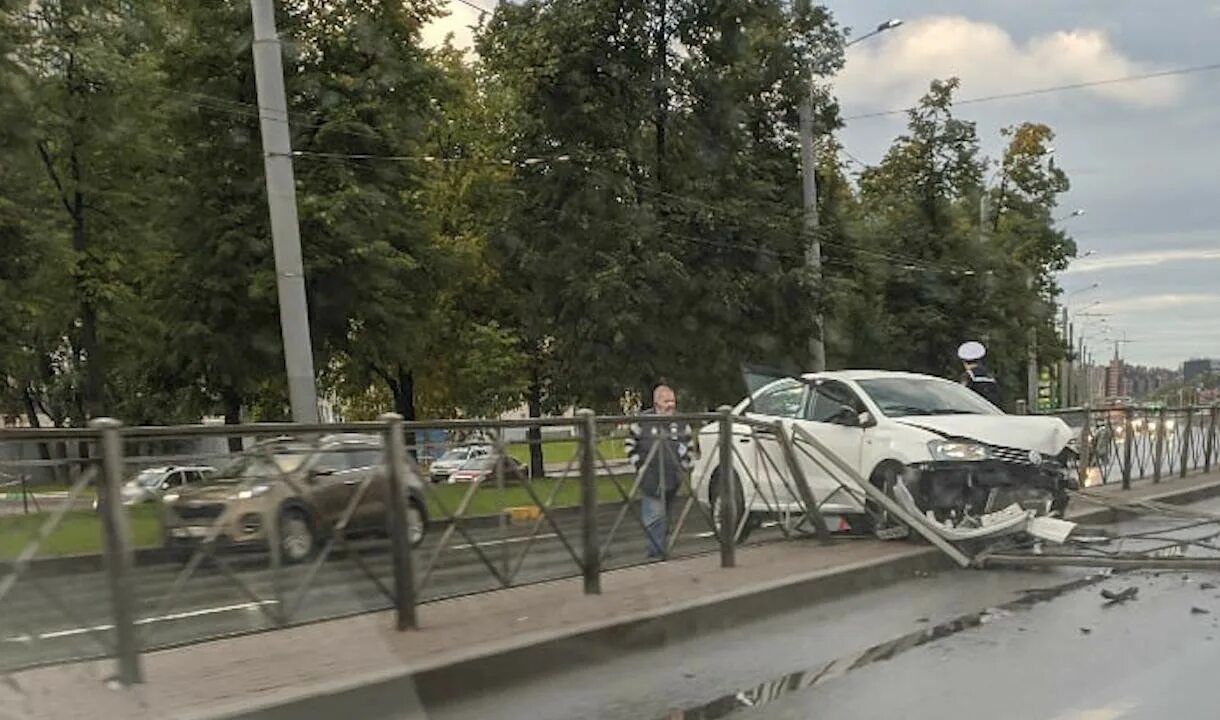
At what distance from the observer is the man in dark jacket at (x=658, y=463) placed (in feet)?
32.3

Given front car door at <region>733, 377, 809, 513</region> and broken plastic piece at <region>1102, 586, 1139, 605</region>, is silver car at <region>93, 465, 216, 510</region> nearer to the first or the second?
front car door at <region>733, 377, 809, 513</region>

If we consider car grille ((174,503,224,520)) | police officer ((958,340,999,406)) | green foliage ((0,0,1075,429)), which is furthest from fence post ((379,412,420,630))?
green foliage ((0,0,1075,429))

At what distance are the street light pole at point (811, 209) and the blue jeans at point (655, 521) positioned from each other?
1300 cm

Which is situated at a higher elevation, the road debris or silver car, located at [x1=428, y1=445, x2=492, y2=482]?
silver car, located at [x1=428, y1=445, x2=492, y2=482]

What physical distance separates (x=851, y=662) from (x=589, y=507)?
96.5 inches

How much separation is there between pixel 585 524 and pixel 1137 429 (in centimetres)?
1191

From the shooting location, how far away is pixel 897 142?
109 ft

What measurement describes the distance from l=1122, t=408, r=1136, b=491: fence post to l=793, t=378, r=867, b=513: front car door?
7306 mm

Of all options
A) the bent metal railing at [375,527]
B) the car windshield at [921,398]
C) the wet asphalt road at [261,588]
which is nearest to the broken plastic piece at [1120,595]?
the bent metal railing at [375,527]

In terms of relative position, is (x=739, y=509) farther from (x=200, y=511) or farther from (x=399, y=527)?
(x=200, y=511)

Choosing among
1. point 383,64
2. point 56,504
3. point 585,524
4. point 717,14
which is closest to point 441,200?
point 383,64

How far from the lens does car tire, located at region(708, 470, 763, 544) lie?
1039cm

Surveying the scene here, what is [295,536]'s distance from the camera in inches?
283

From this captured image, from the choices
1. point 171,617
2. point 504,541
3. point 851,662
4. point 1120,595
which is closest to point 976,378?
point 1120,595
